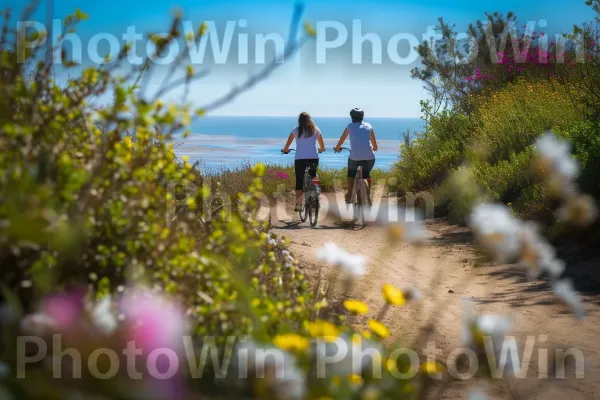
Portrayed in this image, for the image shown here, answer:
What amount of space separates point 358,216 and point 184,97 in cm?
878

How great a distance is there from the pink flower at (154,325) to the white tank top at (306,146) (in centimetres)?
837

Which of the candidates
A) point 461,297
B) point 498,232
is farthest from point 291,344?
point 461,297

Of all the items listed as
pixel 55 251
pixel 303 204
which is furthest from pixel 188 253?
pixel 303 204

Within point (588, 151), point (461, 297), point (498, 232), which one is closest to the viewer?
point (498, 232)

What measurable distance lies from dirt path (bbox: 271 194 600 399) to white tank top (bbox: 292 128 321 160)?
1338 millimetres

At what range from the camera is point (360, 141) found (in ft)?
35.6

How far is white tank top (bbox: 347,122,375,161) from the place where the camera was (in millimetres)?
10791

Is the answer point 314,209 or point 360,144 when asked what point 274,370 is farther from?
point 360,144

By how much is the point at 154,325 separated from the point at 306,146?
8.62m

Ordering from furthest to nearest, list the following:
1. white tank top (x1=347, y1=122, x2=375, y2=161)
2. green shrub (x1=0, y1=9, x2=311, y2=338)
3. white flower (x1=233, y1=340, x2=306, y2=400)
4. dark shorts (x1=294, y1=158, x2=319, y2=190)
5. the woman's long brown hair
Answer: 1. white tank top (x1=347, y1=122, x2=375, y2=161)
2. dark shorts (x1=294, y1=158, x2=319, y2=190)
3. the woman's long brown hair
4. green shrub (x1=0, y1=9, x2=311, y2=338)
5. white flower (x1=233, y1=340, x2=306, y2=400)

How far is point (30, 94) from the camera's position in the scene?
2467mm

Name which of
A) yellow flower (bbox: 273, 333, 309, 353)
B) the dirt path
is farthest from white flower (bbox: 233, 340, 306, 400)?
the dirt path

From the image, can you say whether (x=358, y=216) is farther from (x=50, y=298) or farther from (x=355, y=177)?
(x=50, y=298)

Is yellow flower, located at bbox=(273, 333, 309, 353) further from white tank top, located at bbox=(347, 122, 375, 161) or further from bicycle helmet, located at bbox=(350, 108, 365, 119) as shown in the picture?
bicycle helmet, located at bbox=(350, 108, 365, 119)
